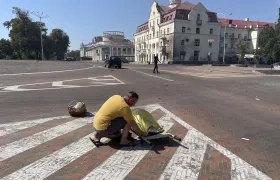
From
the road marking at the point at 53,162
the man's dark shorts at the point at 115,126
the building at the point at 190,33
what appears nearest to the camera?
the road marking at the point at 53,162

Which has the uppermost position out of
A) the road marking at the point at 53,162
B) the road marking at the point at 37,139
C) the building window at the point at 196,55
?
the building window at the point at 196,55

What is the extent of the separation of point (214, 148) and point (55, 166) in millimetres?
3123

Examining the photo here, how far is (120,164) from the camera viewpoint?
5094 mm

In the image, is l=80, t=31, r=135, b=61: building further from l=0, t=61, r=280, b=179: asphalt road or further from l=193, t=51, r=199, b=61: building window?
l=0, t=61, r=280, b=179: asphalt road

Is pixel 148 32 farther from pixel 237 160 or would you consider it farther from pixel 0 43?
pixel 237 160

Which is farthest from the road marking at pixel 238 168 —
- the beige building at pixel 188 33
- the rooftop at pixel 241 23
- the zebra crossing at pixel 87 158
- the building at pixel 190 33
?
the rooftop at pixel 241 23

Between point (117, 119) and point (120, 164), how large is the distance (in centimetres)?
108

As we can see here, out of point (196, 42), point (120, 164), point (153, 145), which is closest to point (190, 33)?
point (196, 42)

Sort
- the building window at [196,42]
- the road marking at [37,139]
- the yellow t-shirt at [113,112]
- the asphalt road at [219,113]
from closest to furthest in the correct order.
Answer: the road marking at [37,139], the yellow t-shirt at [113,112], the asphalt road at [219,113], the building window at [196,42]

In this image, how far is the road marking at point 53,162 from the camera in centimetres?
454

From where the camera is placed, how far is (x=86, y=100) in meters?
11.9

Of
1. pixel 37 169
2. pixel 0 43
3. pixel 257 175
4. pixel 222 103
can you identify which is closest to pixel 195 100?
pixel 222 103

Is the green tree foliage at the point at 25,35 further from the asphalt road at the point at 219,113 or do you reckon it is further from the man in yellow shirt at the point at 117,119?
the man in yellow shirt at the point at 117,119

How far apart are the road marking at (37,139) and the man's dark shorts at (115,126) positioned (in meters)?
1.31
